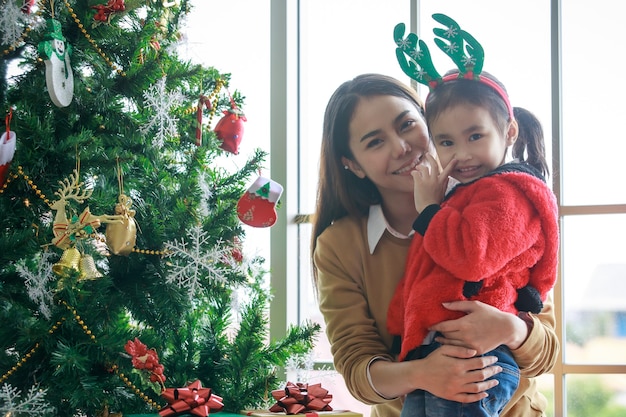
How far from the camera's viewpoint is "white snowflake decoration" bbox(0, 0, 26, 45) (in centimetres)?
190

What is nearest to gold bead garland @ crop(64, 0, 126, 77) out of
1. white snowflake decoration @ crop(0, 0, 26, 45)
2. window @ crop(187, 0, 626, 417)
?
white snowflake decoration @ crop(0, 0, 26, 45)

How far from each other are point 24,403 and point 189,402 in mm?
386

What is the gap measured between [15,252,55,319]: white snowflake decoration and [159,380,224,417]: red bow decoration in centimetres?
37

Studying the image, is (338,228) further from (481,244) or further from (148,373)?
(148,373)

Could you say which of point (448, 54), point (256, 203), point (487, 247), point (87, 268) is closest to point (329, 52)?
point (256, 203)

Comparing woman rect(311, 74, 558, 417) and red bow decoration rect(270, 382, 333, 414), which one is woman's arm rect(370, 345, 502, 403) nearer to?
woman rect(311, 74, 558, 417)

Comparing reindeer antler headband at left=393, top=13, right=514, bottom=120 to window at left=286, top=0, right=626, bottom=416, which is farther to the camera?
window at left=286, top=0, right=626, bottom=416

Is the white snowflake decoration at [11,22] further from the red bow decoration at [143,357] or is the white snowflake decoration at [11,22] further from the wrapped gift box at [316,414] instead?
the wrapped gift box at [316,414]

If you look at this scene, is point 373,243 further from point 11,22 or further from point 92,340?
point 11,22

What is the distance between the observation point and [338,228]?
192 cm

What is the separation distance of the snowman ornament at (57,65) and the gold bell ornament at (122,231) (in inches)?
11.2

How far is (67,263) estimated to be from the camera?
179 centimetres

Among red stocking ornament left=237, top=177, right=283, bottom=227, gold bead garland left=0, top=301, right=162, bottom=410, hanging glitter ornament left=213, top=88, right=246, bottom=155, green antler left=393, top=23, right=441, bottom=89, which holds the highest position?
green antler left=393, top=23, right=441, bottom=89

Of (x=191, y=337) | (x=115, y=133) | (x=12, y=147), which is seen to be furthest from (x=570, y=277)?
(x=12, y=147)
